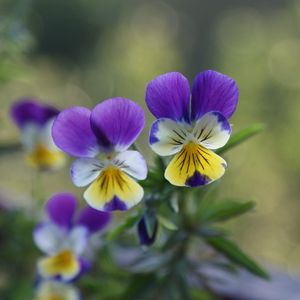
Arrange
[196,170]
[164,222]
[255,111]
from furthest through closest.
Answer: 1. [255,111]
2. [164,222]
3. [196,170]

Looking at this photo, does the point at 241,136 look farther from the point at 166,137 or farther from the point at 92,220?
the point at 92,220

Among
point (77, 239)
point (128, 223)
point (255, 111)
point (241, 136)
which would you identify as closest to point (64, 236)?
point (77, 239)

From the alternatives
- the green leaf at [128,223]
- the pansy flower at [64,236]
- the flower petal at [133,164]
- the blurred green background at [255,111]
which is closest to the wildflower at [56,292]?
the pansy flower at [64,236]

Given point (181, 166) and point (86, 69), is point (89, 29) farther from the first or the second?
point (181, 166)

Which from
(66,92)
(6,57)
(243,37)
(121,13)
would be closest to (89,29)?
(121,13)

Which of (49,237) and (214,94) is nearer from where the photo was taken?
(214,94)
